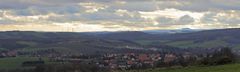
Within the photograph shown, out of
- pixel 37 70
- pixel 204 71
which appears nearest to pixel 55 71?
pixel 37 70

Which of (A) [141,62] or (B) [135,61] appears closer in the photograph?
(A) [141,62]

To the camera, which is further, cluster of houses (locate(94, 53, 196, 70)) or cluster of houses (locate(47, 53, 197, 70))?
cluster of houses (locate(47, 53, 197, 70))

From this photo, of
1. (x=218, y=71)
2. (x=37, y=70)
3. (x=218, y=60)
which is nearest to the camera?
(x=218, y=71)

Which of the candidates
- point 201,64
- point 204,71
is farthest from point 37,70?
point 204,71

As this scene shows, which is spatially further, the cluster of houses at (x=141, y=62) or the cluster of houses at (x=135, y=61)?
the cluster of houses at (x=135, y=61)

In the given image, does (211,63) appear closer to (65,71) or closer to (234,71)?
(234,71)

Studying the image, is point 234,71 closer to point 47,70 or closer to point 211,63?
point 211,63

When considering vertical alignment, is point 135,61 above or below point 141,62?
below

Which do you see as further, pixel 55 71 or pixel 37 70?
pixel 37 70

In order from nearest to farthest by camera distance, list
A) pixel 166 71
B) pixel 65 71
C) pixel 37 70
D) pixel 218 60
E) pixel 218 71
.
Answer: pixel 218 71 → pixel 166 71 → pixel 218 60 → pixel 65 71 → pixel 37 70

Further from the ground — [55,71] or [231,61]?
[231,61]
